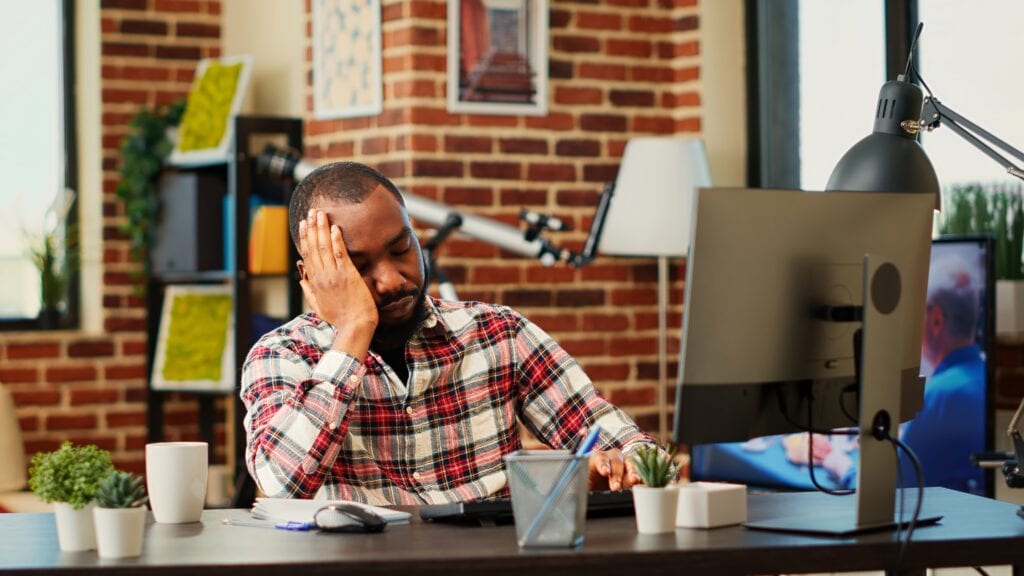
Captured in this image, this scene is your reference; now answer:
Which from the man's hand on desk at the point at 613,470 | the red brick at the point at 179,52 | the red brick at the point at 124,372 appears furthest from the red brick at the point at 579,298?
the man's hand on desk at the point at 613,470

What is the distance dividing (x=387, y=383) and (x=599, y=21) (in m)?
2.37

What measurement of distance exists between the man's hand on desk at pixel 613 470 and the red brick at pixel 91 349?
344 cm

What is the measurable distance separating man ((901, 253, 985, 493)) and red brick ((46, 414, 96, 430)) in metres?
3.06

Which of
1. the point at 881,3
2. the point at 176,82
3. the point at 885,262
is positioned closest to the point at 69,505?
the point at 885,262

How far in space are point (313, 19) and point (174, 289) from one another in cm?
120

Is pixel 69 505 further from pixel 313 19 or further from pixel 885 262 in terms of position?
pixel 313 19

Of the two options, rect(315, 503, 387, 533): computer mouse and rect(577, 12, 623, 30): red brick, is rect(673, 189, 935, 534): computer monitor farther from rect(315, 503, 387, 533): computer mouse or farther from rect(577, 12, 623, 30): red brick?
rect(577, 12, 623, 30): red brick

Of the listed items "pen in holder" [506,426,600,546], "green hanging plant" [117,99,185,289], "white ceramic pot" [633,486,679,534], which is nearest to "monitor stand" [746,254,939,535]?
"white ceramic pot" [633,486,679,534]

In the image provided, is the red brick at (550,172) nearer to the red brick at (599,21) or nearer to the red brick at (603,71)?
the red brick at (603,71)

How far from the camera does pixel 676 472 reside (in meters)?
1.90

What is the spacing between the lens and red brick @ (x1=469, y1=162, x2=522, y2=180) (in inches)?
165

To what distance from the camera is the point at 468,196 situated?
419 centimetres

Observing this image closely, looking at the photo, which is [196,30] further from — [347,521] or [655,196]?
[347,521]

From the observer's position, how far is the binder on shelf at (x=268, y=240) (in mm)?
4703
